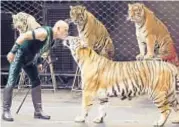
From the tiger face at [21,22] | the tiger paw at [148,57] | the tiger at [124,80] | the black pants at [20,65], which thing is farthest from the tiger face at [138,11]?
the black pants at [20,65]

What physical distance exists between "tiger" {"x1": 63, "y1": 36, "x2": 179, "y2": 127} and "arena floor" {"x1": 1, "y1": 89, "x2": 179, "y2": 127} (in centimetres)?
24

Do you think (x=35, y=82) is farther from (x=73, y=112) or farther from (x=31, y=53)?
(x=73, y=112)

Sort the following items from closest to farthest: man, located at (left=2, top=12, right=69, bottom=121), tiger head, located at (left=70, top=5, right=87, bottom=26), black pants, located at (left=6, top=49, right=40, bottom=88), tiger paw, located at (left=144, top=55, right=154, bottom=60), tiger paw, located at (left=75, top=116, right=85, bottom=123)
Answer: man, located at (left=2, top=12, right=69, bottom=121) < black pants, located at (left=6, top=49, right=40, bottom=88) < tiger paw, located at (left=75, top=116, right=85, bottom=123) < tiger paw, located at (left=144, top=55, right=154, bottom=60) < tiger head, located at (left=70, top=5, right=87, bottom=26)

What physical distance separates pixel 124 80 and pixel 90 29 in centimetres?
180

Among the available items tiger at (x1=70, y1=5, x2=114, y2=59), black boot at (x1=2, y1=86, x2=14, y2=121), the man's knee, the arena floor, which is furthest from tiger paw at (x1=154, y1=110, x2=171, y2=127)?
tiger at (x1=70, y1=5, x2=114, y2=59)

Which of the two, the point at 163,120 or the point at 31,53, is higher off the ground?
the point at 31,53

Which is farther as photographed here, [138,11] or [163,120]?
[138,11]

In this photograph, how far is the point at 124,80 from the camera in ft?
24.0

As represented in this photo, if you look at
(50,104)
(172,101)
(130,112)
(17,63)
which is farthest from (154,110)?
(17,63)

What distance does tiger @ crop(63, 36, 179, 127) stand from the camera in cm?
720

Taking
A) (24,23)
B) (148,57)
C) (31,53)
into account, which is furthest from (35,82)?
(148,57)

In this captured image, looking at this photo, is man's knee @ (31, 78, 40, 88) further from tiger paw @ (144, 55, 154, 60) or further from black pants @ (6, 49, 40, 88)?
tiger paw @ (144, 55, 154, 60)

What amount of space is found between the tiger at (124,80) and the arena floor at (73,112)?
239mm

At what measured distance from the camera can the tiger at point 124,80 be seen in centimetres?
720
